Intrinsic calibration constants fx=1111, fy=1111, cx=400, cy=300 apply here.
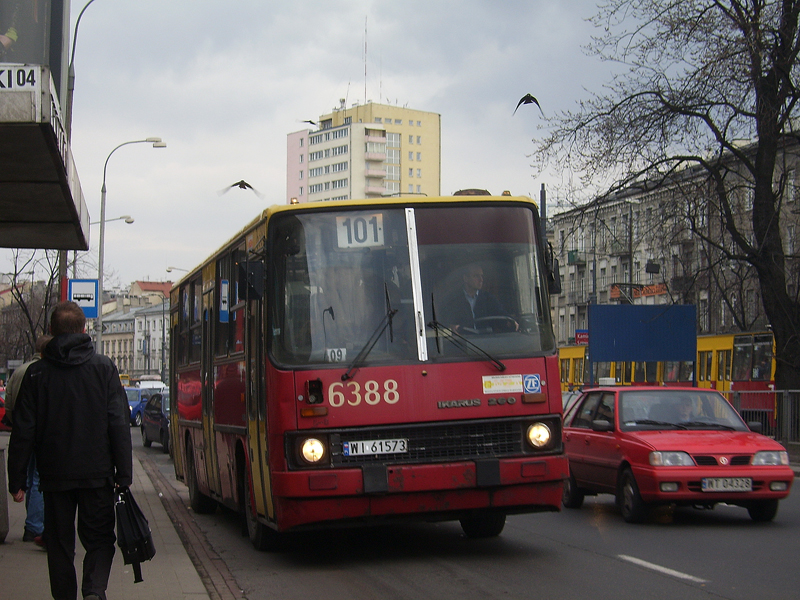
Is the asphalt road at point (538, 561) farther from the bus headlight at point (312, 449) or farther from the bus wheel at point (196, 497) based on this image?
the bus wheel at point (196, 497)

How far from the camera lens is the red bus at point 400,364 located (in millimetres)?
8727

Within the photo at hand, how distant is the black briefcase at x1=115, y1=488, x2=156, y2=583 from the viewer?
6551 mm

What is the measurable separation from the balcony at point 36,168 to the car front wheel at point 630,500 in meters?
6.51

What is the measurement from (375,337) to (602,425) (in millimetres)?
4919

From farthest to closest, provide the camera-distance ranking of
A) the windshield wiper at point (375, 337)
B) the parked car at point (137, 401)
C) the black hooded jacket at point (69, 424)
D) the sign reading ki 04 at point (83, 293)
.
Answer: the parked car at point (137, 401) < the sign reading ki 04 at point (83, 293) < the windshield wiper at point (375, 337) < the black hooded jacket at point (69, 424)

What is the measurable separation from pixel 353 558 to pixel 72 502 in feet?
12.4

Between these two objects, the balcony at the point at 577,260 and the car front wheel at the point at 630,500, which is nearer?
the car front wheel at the point at 630,500

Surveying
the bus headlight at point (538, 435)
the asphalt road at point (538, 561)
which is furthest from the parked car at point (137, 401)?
the bus headlight at point (538, 435)

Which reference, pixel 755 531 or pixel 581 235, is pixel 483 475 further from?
pixel 581 235

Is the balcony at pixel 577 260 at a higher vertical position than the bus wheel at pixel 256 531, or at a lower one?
higher

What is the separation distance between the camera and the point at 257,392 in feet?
31.4

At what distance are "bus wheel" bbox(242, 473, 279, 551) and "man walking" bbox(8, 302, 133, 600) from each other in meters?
3.59

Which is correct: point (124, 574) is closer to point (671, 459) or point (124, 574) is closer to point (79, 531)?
point (79, 531)

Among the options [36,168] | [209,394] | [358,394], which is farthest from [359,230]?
[209,394]
